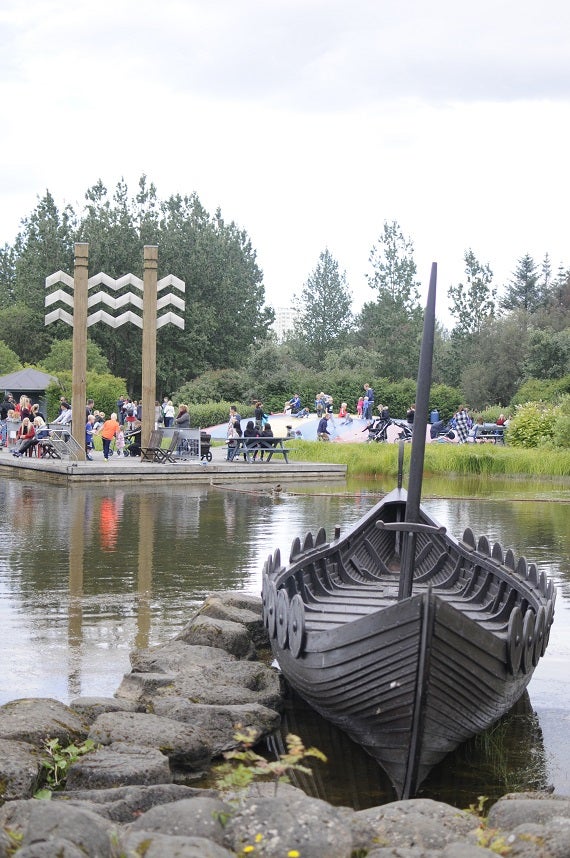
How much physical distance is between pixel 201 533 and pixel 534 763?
31.7 feet

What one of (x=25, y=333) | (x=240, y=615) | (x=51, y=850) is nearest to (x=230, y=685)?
(x=240, y=615)

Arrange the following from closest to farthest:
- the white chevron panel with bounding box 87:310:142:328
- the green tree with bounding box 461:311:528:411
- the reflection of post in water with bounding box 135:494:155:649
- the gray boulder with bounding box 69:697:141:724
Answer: the gray boulder with bounding box 69:697:141:724 → the reflection of post in water with bounding box 135:494:155:649 → the white chevron panel with bounding box 87:310:142:328 → the green tree with bounding box 461:311:528:411

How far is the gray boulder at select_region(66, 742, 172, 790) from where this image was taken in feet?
17.5

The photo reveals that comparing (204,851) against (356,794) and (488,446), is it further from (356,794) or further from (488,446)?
(488,446)

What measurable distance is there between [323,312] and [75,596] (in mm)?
81180

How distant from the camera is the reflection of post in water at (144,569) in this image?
9359 mm

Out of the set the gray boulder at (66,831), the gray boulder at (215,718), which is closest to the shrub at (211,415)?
the gray boulder at (215,718)

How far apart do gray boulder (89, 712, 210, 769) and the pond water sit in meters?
0.76

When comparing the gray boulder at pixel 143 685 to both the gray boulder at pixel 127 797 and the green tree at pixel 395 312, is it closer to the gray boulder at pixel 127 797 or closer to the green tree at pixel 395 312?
the gray boulder at pixel 127 797

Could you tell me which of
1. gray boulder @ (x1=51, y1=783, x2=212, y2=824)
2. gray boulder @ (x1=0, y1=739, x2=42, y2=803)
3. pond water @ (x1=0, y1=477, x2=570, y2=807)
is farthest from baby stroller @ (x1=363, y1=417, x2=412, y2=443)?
gray boulder @ (x1=51, y1=783, x2=212, y2=824)

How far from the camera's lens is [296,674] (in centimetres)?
686

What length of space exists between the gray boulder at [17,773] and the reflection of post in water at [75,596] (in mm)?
1974

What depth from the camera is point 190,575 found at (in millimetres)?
12320

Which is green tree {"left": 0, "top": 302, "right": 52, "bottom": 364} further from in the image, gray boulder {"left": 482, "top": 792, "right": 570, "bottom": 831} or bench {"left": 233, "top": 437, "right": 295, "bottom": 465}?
gray boulder {"left": 482, "top": 792, "right": 570, "bottom": 831}
